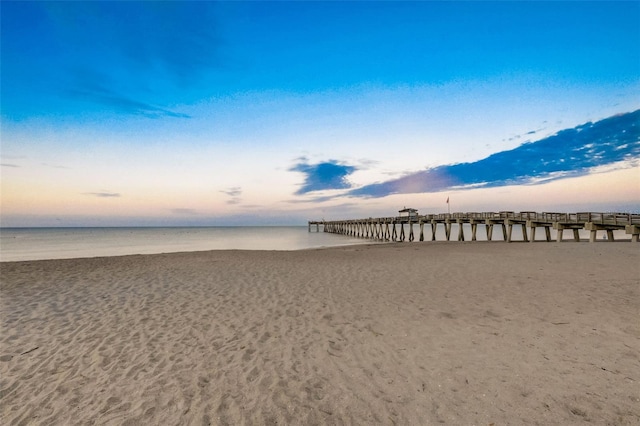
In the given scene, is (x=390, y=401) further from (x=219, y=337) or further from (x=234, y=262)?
(x=234, y=262)

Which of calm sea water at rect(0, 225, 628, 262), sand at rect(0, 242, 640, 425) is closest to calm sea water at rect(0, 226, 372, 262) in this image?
calm sea water at rect(0, 225, 628, 262)

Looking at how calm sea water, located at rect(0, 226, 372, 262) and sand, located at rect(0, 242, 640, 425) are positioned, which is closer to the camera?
sand, located at rect(0, 242, 640, 425)

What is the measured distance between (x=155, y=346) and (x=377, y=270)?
10333 millimetres

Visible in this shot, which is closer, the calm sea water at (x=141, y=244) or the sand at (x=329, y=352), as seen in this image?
the sand at (x=329, y=352)

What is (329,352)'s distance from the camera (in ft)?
19.7

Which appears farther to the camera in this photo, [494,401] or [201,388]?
[201,388]

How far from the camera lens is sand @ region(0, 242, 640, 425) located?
4.22 meters

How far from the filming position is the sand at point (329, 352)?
166 inches

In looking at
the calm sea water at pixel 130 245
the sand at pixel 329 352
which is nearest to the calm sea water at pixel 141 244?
the calm sea water at pixel 130 245

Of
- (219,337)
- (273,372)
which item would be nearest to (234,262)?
(219,337)

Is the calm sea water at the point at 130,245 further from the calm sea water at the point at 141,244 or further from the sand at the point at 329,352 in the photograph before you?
the sand at the point at 329,352

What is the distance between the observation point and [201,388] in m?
4.82

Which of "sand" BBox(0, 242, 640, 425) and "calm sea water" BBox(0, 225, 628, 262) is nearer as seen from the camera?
"sand" BBox(0, 242, 640, 425)

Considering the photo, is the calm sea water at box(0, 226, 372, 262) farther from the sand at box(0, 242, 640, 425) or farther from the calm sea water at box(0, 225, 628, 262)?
the sand at box(0, 242, 640, 425)
